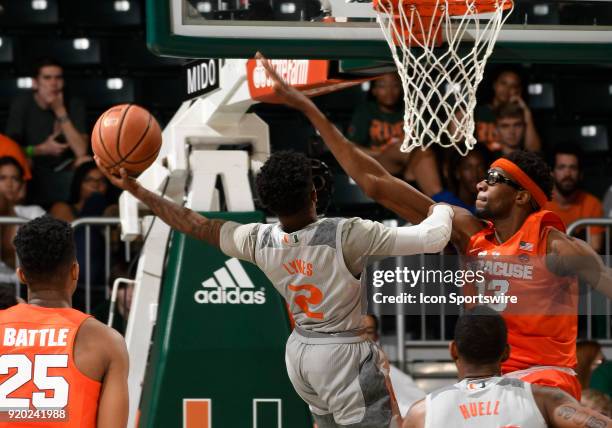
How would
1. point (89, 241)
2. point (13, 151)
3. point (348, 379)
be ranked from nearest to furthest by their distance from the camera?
1. point (348, 379)
2. point (89, 241)
3. point (13, 151)

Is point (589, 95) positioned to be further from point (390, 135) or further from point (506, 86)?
point (390, 135)

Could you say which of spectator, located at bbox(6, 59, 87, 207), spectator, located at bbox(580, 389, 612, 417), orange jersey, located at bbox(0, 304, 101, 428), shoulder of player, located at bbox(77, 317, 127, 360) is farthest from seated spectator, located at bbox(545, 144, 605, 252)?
orange jersey, located at bbox(0, 304, 101, 428)

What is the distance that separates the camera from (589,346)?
8.12m

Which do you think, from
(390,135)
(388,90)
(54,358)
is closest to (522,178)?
(54,358)

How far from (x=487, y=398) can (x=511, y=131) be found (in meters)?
5.22

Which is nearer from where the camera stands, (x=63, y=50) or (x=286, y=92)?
(x=286, y=92)

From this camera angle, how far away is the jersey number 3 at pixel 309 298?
17.1 ft

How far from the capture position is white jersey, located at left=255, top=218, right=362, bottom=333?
5199 mm

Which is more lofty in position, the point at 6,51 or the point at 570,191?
the point at 6,51

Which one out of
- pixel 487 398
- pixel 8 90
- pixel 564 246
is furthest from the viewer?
pixel 8 90

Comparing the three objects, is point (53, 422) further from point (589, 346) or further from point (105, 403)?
point (589, 346)

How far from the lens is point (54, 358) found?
444 cm

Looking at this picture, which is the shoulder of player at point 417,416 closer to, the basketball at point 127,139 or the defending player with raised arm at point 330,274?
the defending player with raised arm at point 330,274

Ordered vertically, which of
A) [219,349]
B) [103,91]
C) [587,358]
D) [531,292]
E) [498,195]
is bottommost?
[587,358]
